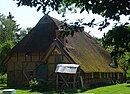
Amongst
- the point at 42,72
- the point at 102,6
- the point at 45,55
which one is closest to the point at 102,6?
the point at 102,6

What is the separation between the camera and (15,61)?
3775 centimetres

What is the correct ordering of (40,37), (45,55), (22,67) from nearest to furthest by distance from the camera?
(45,55) → (22,67) → (40,37)

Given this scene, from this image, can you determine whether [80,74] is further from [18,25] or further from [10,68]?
[18,25]

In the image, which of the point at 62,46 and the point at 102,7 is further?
the point at 62,46

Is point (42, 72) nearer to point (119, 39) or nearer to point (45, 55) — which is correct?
point (45, 55)

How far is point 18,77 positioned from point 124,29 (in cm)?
3398

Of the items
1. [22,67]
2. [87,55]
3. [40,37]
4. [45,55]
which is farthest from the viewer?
[40,37]

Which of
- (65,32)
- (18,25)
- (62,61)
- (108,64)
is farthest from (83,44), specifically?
(18,25)

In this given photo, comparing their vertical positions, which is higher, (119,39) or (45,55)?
(119,39)

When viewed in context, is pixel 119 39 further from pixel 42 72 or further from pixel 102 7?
pixel 42 72

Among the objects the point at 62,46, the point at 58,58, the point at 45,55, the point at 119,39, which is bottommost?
the point at 58,58

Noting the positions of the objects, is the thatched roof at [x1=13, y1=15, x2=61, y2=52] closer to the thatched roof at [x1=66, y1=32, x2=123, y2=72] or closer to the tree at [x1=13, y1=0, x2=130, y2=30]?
the thatched roof at [x1=66, y1=32, x2=123, y2=72]

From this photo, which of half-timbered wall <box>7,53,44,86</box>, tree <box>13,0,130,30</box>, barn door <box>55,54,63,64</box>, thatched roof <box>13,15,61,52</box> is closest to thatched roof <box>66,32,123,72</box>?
barn door <box>55,54,63,64</box>

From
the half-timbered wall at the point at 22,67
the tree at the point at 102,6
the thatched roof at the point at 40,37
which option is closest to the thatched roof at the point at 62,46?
the thatched roof at the point at 40,37
